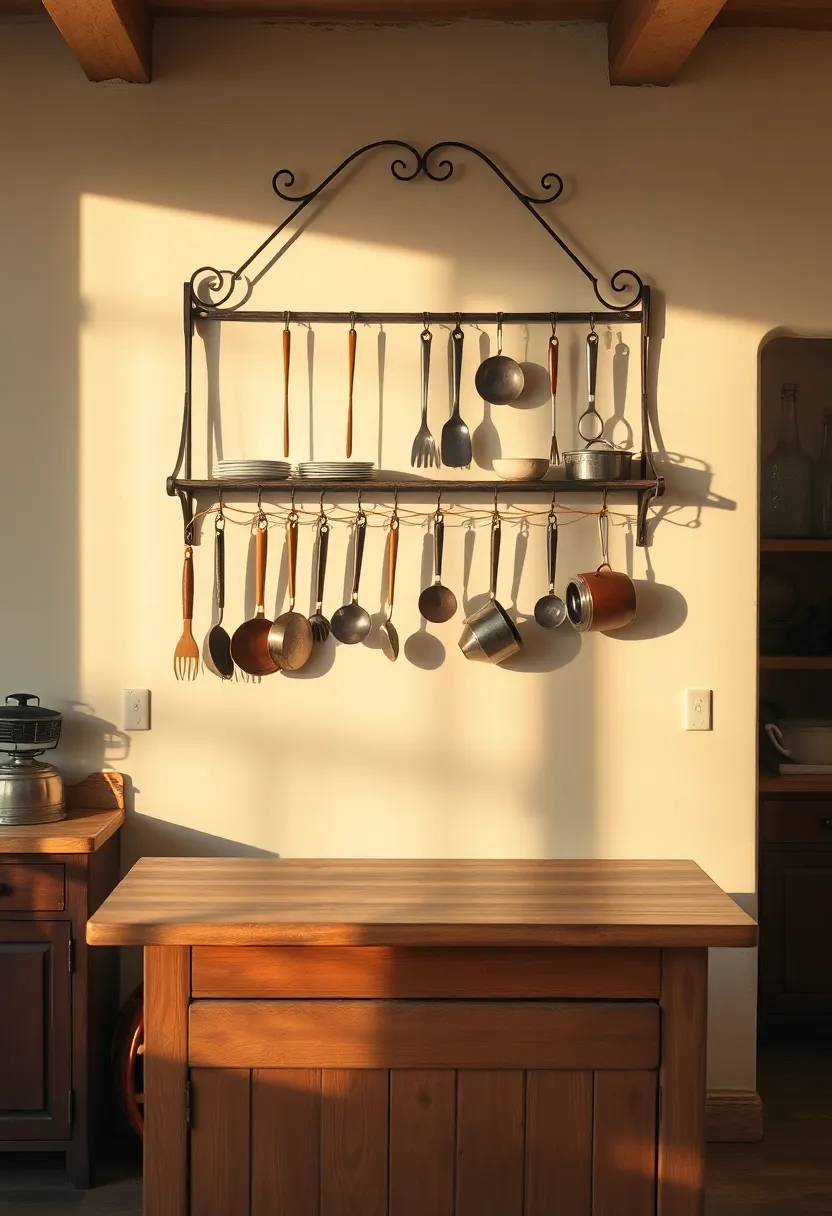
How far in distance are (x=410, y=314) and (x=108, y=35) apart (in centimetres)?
94

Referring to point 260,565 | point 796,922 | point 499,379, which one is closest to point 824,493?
point 796,922

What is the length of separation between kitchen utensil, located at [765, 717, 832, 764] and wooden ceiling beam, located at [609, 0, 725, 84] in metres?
1.98

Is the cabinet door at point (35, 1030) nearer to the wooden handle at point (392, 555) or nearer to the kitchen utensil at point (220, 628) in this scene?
the kitchen utensil at point (220, 628)

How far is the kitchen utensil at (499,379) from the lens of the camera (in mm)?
3016

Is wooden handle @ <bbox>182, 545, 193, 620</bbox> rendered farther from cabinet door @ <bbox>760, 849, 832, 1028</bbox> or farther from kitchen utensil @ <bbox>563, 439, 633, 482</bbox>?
cabinet door @ <bbox>760, 849, 832, 1028</bbox>

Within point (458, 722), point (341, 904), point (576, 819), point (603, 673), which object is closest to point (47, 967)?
point (341, 904)

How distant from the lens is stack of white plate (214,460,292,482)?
2895 mm

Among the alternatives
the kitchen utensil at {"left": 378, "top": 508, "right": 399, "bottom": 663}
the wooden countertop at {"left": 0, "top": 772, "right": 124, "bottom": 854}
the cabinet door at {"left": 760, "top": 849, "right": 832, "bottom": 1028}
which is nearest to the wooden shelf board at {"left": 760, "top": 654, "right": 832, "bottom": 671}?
the cabinet door at {"left": 760, "top": 849, "right": 832, "bottom": 1028}

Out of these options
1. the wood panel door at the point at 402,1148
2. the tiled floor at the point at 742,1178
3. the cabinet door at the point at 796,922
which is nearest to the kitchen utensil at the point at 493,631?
the wood panel door at the point at 402,1148

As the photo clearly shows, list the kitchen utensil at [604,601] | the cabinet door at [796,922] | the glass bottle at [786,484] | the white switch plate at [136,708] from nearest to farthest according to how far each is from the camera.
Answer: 1. the kitchen utensil at [604,601]
2. the white switch plate at [136,708]
3. the cabinet door at [796,922]
4. the glass bottle at [786,484]

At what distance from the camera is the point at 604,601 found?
2953 mm

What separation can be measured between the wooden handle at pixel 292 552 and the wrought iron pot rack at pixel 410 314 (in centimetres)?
9

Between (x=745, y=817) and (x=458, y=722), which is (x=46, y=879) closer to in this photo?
(x=458, y=722)

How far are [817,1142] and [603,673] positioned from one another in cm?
130
